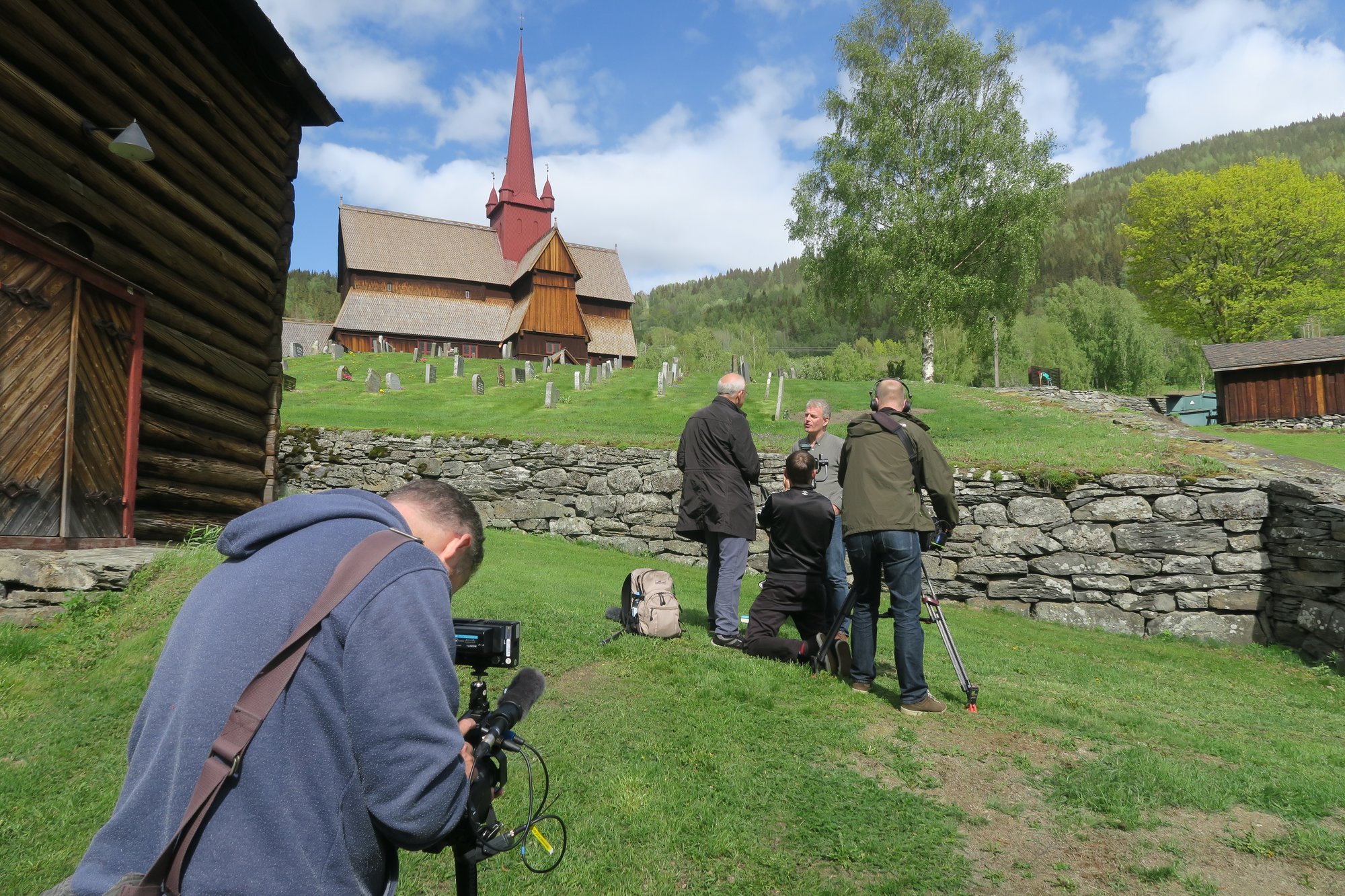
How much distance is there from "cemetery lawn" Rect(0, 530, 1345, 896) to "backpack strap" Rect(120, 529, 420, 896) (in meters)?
→ 2.08

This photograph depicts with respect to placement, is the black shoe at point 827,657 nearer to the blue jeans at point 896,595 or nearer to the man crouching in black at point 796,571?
the man crouching in black at point 796,571

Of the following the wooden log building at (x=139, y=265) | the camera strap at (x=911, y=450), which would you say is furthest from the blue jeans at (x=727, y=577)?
the wooden log building at (x=139, y=265)

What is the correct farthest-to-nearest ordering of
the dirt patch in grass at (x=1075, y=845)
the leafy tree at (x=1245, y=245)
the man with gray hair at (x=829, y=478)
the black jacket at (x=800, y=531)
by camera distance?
the leafy tree at (x=1245, y=245) → the man with gray hair at (x=829, y=478) → the black jacket at (x=800, y=531) → the dirt patch in grass at (x=1075, y=845)

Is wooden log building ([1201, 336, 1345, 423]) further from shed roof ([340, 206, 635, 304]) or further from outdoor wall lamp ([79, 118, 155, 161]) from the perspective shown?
outdoor wall lamp ([79, 118, 155, 161])

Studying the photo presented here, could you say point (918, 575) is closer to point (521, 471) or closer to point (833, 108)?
point (521, 471)

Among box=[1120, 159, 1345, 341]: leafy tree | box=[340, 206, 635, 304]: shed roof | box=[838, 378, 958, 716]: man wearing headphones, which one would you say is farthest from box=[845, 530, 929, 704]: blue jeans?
box=[1120, 159, 1345, 341]: leafy tree

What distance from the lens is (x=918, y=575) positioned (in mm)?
5434

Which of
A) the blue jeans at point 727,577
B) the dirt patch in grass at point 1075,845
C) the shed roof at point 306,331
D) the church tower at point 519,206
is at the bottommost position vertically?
the dirt patch in grass at point 1075,845

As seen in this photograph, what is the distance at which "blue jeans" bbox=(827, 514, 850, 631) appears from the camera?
659 cm

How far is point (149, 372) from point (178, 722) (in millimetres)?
7950

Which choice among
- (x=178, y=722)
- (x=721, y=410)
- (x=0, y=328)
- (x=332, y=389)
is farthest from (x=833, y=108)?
(x=178, y=722)

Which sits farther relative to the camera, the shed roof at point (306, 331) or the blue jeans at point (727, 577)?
the shed roof at point (306, 331)

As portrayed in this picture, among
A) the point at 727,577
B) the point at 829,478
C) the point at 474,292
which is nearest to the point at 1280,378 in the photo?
the point at 829,478

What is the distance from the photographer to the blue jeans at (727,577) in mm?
6723
